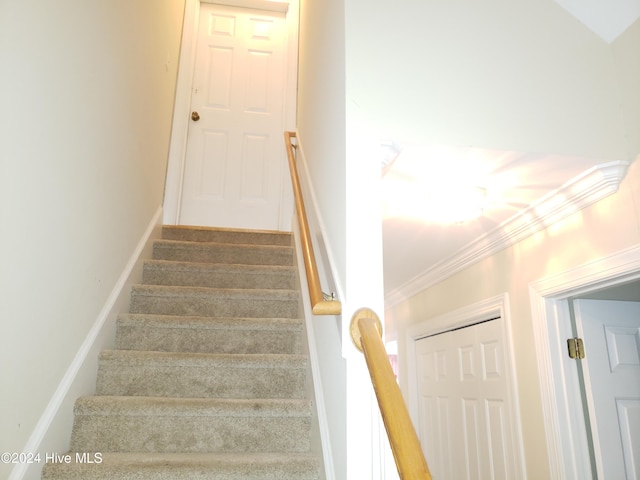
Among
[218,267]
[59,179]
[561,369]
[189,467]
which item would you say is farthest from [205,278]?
[561,369]

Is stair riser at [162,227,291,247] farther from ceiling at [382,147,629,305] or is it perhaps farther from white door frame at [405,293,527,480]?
white door frame at [405,293,527,480]

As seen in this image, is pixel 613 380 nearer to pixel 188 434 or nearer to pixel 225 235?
pixel 188 434

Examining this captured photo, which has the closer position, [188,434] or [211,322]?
[188,434]

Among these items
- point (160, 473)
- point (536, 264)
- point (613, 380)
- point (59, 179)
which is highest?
point (59, 179)

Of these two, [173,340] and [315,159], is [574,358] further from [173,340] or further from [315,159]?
[173,340]

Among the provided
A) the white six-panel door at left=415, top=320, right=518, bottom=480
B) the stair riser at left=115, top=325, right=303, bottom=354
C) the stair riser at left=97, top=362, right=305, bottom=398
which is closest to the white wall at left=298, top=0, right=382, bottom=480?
the stair riser at left=97, top=362, right=305, bottom=398

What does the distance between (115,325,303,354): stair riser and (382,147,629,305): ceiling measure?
32.5 inches

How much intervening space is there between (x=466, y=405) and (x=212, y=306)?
5.61 ft

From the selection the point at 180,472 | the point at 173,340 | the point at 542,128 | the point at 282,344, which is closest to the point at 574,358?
the point at 542,128

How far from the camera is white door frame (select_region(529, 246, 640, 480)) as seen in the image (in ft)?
6.39

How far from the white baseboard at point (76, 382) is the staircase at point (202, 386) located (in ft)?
0.19

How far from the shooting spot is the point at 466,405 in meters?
2.96

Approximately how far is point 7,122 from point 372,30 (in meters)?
1.20

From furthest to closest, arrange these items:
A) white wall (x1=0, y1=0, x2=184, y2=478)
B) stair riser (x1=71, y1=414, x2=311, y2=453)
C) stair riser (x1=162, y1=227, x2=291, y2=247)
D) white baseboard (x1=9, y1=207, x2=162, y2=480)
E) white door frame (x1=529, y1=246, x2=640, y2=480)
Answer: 1. stair riser (x1=162, y1=227, x2=291, y2=247)
2. white door frame (x1=529, y1=246, x2=640, y2=480)
3. stair riser (x1=71, y1=414, x2=311, y2=453)
4. white baseboard (x1=9, y1=207, x2=162, y2=480)
5. white wall (x1=0, y1=0, x2=184, y2=478)
